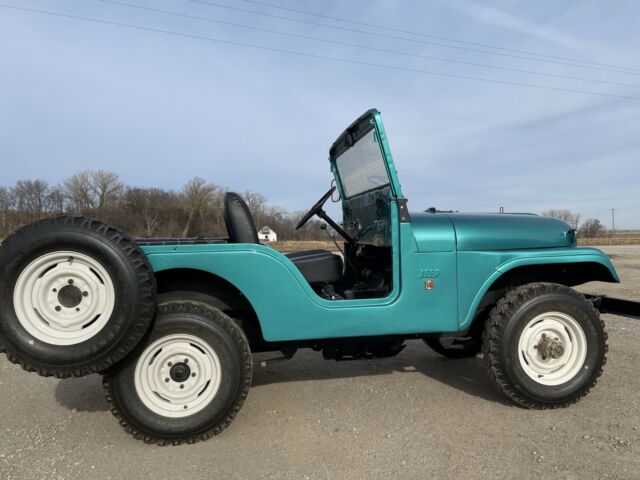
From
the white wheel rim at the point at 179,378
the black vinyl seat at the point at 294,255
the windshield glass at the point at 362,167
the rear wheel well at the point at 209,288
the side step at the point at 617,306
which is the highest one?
the windshield glass at the point at 362,167

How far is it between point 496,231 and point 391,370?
174cm

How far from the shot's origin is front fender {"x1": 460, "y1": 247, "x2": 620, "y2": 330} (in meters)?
3.29

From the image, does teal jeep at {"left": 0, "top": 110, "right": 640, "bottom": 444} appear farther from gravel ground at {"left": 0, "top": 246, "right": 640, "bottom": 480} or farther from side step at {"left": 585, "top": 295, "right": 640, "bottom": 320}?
gravel ground at {"left": 0, "top": 246, "right": 640, "bottom": 480}

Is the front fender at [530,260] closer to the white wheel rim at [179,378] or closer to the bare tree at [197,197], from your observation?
the white wheel rim at [179,378]

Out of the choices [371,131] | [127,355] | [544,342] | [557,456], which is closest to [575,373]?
[544,342]

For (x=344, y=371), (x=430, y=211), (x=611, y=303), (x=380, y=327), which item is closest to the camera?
(x=380, y=327)

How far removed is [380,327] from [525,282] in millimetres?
1461

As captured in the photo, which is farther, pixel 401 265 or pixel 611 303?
pixel 611 303

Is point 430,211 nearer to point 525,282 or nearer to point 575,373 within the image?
point 525,282

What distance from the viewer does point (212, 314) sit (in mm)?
2945

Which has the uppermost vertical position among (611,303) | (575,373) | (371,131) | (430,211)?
(371,131)

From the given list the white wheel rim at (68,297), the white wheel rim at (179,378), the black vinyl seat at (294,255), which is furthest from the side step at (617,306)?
the white wheel rim at (68,297)

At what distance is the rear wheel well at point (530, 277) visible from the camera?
11.8 ft

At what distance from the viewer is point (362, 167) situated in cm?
389
